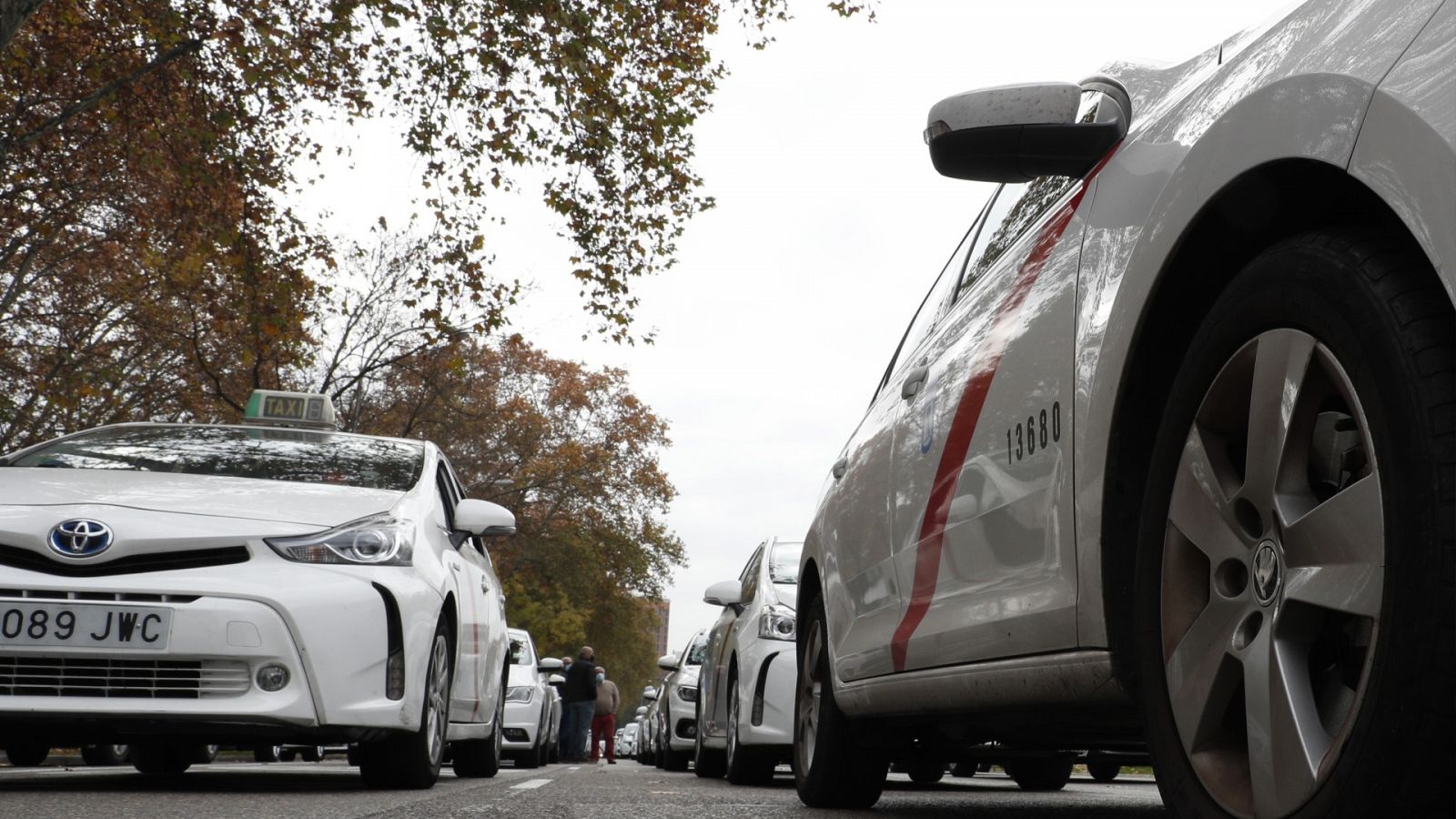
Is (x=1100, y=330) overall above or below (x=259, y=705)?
above

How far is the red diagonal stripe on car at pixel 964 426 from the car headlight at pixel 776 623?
437cm

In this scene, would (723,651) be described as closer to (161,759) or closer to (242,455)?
(161,759)

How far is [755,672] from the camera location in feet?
27.1

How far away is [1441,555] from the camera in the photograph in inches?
66.2

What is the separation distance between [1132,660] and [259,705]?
338 cm

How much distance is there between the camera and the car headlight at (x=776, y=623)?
838cm

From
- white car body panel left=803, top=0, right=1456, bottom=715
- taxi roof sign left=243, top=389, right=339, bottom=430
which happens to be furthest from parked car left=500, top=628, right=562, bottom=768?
white car body panel left=803, top=0, right=1456, bottom=715

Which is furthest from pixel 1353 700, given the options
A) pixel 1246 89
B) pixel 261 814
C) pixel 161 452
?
pixel 161 452

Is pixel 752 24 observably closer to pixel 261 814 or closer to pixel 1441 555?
pixel 261 814

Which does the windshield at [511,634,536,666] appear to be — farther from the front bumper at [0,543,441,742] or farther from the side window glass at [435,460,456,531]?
the front bumper at [0,543,441,742]

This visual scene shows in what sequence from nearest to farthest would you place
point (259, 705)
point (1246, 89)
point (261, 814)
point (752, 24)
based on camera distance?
1. point (1246, 89)
2. point (261, 814)
3. point (259, 705)
4. point (752, 24)

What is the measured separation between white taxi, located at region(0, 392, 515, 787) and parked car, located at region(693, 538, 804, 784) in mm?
2340

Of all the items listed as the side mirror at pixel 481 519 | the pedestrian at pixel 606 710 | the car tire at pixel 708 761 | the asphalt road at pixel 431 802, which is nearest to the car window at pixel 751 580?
the car tire at pixel 708 761

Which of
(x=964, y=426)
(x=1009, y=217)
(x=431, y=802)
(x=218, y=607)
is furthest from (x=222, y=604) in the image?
(x=1009, y=217)
